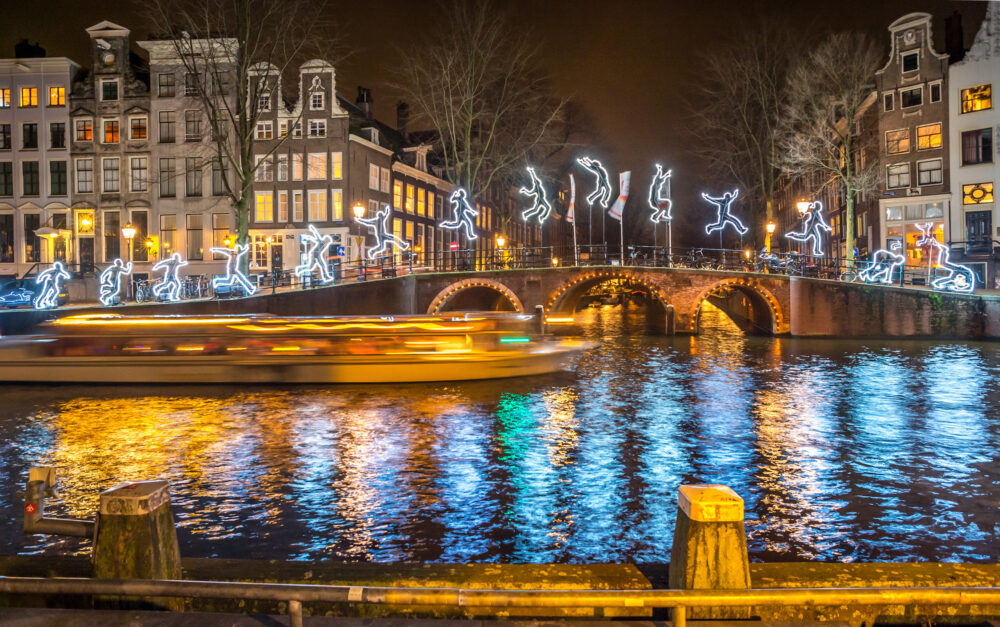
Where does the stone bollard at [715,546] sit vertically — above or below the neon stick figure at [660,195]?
below

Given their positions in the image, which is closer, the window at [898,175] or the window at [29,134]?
the window at [898,175]

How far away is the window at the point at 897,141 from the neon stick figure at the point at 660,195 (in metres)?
15.5

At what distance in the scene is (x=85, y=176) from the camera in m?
46.2

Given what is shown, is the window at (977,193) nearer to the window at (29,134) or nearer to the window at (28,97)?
the window at (29,134)

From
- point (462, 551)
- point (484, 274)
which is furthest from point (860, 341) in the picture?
point (462, 551)

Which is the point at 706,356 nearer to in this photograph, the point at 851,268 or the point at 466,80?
the point at 851,268

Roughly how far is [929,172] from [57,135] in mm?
49566

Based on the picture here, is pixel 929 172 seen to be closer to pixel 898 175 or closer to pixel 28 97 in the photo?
pixel 898 175

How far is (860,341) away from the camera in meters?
32.0

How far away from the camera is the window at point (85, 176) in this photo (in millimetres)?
46188

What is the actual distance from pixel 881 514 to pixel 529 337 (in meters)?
13.3

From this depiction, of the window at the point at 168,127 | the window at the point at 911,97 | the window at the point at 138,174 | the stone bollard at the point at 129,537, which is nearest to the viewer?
the stone bollard at the point at 129,537

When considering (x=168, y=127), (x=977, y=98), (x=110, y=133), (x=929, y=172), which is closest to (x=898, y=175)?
(x=929, y=172)

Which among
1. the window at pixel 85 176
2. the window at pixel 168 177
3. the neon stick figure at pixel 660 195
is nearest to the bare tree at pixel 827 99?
the neon stick figure at pixel 660 195
